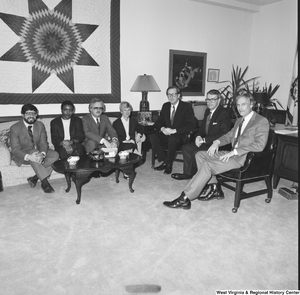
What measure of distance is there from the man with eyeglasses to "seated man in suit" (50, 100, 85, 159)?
0.12m

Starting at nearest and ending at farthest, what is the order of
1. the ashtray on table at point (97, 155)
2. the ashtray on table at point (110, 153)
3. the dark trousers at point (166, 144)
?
1. the ashtray on table at point (97, 155)
2. the ashtray on table at point (110, 153)
3. the dark trousers at point (166, 144)

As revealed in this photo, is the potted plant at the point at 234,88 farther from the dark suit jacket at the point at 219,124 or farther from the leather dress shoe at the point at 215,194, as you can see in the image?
the leather dress shoe at the point at 215,194

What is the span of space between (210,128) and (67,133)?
84.0 inches

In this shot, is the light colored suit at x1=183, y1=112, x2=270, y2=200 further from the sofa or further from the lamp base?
the lamp base

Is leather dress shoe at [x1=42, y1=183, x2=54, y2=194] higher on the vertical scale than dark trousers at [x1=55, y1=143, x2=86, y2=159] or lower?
lower

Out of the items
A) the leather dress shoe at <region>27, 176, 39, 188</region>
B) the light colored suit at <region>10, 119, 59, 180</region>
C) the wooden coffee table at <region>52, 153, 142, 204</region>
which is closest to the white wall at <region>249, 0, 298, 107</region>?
the wooden coffee table at <region>52, 153, 142, 204</region>

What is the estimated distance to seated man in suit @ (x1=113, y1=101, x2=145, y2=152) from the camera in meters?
4.19

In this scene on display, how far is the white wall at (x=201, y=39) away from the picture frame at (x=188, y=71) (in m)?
0.11

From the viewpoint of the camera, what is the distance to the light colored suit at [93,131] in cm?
409

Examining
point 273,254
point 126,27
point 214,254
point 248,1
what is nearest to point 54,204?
point 214,254

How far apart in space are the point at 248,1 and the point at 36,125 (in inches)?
202

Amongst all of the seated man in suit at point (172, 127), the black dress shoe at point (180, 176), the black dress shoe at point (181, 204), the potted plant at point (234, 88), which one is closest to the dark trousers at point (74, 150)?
the seated man in suit at point (172, 127)

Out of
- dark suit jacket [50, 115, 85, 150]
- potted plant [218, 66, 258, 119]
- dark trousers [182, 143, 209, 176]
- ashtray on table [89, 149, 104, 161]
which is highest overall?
potted plant [218, 66, 258, 119]

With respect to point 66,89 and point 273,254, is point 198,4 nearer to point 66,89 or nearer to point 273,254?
point 66,89
